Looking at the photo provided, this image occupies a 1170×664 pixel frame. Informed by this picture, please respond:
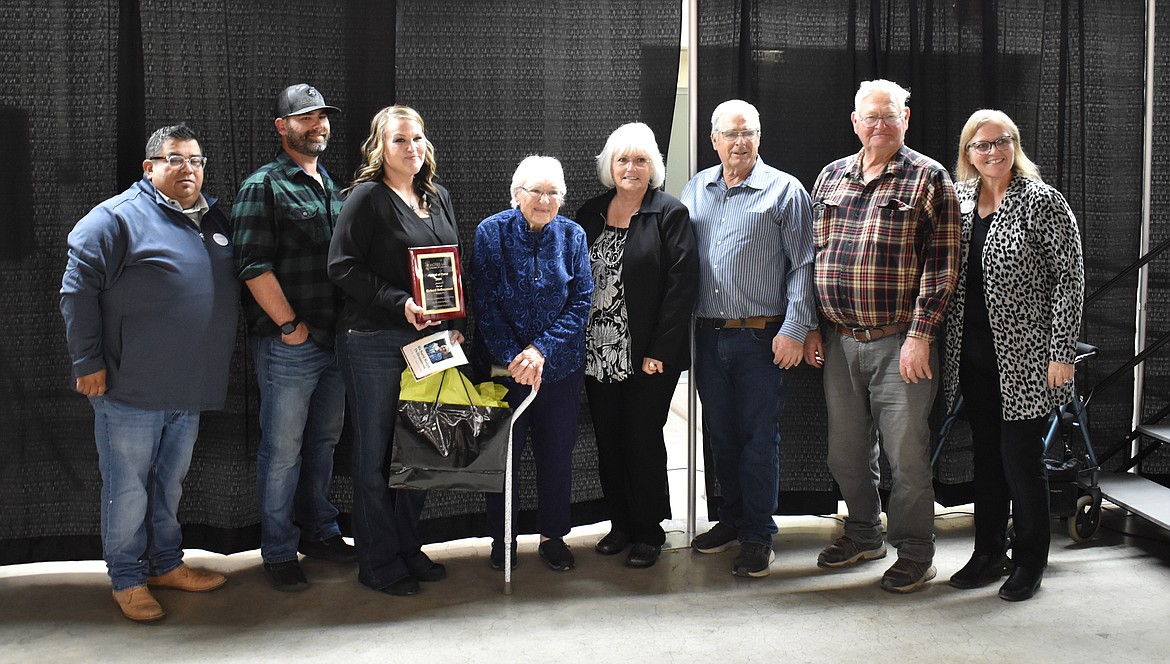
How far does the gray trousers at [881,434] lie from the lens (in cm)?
329

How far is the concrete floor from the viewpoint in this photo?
288 cm

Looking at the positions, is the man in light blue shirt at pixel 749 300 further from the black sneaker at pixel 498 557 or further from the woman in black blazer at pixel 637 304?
the black sneaker at pixel 498 557

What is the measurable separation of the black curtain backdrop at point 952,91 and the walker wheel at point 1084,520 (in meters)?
0.49

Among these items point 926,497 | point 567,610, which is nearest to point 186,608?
point 567,610

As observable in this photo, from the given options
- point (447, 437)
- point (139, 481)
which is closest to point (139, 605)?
point (139, 481)

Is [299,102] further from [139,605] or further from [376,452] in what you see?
[139,605]

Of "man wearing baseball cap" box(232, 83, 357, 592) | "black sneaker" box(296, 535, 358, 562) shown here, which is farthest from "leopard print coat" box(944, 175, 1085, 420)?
"black sneaker" box(296, 535, 358, 562)

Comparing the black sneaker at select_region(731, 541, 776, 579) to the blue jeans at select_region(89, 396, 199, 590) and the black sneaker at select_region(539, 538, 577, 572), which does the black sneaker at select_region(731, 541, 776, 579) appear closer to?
the black sneaker at select_region(539, 538, 577, 572)

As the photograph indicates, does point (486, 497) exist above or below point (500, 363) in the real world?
below

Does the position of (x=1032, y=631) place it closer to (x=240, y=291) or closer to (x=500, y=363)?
(x=500, y=363)

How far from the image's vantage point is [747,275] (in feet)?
11.1

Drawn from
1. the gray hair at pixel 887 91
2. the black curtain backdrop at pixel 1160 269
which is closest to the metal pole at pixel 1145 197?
the black curtain backdrop at pixel 1160 269

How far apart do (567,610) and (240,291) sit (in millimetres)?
1520

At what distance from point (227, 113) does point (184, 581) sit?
5.40ft
